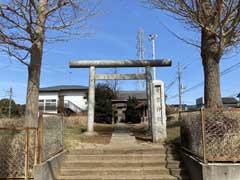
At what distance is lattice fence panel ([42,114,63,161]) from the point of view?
6.36 m

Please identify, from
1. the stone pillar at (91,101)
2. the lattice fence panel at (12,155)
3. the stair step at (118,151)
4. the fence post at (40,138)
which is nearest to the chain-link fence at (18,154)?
the lattice fence panel at (12,155)

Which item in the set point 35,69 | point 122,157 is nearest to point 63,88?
point 35,69

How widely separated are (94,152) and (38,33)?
340 cm

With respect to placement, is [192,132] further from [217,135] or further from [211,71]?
[211,71]

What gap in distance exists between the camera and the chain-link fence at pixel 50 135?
605 centimetres

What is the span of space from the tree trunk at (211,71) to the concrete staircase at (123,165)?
1721 millimetres

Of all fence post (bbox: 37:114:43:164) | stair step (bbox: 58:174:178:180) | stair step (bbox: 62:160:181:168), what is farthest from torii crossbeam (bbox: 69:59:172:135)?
fence post (bbox: 37:114:43:164)

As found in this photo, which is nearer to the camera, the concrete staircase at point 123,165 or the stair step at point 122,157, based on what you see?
the concrete staircase at point 123,165

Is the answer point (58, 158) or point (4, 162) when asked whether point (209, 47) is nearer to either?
point (58, 158)

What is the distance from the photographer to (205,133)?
19.2 ft

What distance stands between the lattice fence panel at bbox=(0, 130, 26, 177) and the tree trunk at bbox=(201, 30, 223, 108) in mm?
4424

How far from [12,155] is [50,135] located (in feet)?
3.27

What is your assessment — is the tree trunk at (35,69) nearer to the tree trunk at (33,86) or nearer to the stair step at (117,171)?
the tree trunk at (33,86)

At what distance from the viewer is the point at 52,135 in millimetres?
7027
